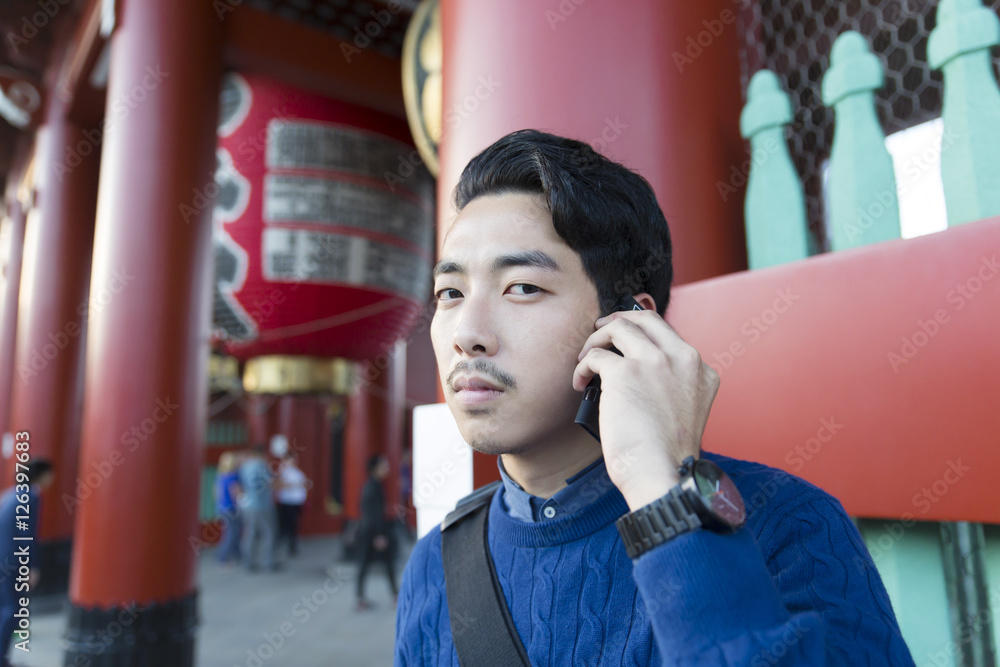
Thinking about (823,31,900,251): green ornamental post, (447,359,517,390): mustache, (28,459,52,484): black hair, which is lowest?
(28,459,52,484): black hair

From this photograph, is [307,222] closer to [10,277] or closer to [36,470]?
[36,470]

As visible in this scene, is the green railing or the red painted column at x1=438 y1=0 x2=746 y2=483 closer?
the green railing

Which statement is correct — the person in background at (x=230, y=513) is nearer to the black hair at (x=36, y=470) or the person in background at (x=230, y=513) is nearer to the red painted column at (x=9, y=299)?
the red painted column at (x=9, y=299)

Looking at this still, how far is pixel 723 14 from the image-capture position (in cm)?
141

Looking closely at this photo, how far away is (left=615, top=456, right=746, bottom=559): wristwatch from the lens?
492mm

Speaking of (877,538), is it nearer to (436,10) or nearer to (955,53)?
(955,53)

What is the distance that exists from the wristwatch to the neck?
8.7 inches

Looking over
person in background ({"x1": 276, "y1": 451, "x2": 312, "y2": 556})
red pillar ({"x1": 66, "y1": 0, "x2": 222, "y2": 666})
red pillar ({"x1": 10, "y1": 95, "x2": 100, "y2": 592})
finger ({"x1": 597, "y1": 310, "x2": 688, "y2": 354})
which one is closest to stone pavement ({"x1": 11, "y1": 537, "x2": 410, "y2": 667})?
red pillar ({"x1": 10, "y1": 95, "x2": 100, "y2": 592})

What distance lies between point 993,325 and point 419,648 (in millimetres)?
797

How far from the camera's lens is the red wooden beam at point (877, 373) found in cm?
77

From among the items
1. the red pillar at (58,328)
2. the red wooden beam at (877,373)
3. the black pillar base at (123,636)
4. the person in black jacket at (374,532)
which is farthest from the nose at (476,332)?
the red pillar at (58,328)

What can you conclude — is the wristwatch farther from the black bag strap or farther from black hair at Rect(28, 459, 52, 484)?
black hair at Rect(28, 459, 52, 484)

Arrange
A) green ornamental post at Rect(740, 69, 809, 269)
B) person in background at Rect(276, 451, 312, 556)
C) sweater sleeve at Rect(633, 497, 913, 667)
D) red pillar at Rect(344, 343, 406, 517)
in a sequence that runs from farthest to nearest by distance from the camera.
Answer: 1. red pillar at Rect(344, 343, 406, 517)
2. person in background at Rect(276, 451, 312, 556)
3. green ornamental post at Rect(740, 69, 809, 269)
4. sweater sleeve at Rect(633, 497, 913, 667)

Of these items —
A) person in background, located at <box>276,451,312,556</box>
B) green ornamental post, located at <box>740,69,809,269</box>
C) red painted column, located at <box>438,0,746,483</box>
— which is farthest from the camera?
person in background, located at <box>276,451,312,556</box>
